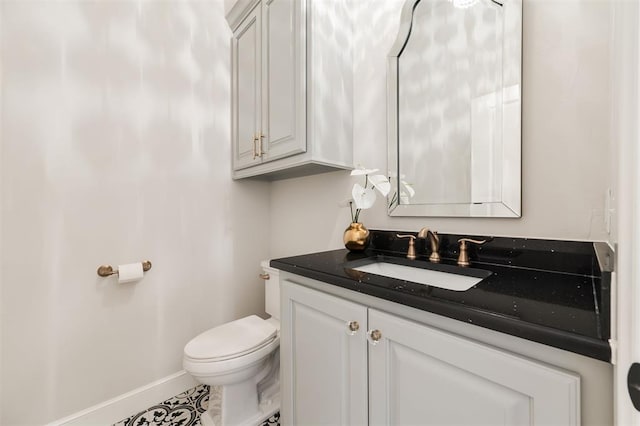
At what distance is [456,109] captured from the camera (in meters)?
Answer: 1.12

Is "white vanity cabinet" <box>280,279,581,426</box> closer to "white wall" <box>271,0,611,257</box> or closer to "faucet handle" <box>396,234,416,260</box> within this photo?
"faucet handle" <box>396,234,416,260</box>

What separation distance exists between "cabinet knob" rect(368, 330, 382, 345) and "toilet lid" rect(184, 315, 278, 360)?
0.76 meters

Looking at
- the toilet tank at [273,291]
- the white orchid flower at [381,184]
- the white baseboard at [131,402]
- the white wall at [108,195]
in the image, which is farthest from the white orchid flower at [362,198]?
the white baseboard at [131,402]

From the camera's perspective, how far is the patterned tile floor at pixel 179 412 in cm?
141

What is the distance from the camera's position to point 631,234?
0.30 meters

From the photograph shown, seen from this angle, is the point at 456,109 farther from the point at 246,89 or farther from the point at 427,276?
the point at 246,89

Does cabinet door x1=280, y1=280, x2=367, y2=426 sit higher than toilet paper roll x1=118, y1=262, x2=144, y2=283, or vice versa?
toilet paper roll x1=118, y1=262, x2=144, y2=283

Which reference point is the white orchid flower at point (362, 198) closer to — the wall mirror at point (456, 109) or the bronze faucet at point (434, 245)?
the wall mirror at point (456, 109)

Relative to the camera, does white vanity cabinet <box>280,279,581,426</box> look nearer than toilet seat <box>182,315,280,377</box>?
Yes

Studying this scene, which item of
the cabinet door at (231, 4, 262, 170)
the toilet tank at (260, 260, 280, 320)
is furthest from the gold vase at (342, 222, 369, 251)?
the cabinet door at (231, 4, 262, 170)

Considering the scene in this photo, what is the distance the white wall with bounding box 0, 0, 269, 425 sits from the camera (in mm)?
1217

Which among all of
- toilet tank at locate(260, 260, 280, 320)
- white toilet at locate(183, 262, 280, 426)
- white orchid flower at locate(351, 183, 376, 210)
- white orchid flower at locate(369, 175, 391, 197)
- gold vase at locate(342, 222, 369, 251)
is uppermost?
white orchid flower at locate(369, 175, 391, 197)

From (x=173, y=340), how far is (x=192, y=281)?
358mm

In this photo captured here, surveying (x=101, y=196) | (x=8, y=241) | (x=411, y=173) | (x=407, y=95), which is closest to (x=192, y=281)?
(x=101, y=196)
